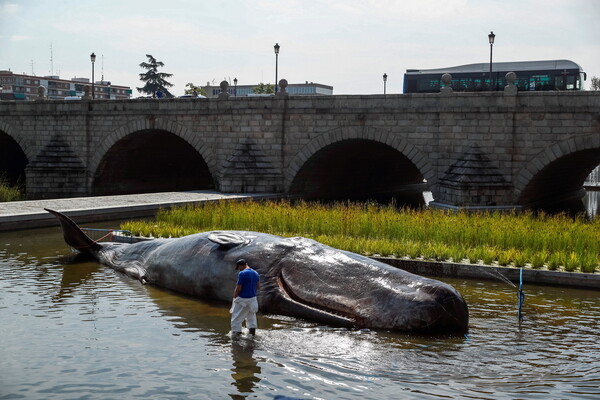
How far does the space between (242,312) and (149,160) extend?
30.1 meters

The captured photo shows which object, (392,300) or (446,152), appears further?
(446,152)

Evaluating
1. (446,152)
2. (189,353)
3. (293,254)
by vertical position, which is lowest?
(189,353)

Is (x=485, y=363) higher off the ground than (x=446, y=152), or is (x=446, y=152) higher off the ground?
(x=446, y=152)

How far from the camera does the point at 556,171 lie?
29.7 meters

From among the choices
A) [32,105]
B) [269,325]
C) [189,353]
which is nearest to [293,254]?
[269,325]

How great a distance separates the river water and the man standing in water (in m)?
0.24

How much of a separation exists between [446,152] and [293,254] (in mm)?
17705

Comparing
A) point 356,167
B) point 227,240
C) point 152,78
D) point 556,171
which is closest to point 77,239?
point 227,240

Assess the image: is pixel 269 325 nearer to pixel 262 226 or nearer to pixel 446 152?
pixel 262 226

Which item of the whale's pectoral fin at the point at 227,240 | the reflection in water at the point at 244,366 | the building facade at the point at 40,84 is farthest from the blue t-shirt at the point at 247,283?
the building facade at the point at 40,84

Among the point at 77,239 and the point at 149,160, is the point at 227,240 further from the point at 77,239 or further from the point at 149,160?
the point at 149,160

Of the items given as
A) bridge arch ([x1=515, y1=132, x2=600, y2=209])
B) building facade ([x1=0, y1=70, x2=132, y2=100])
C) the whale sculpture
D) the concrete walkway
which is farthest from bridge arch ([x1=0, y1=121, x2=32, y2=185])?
building facade ([x1=0, y1=70, x2=132, y2=100])

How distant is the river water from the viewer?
8.22m

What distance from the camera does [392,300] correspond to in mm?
10328
